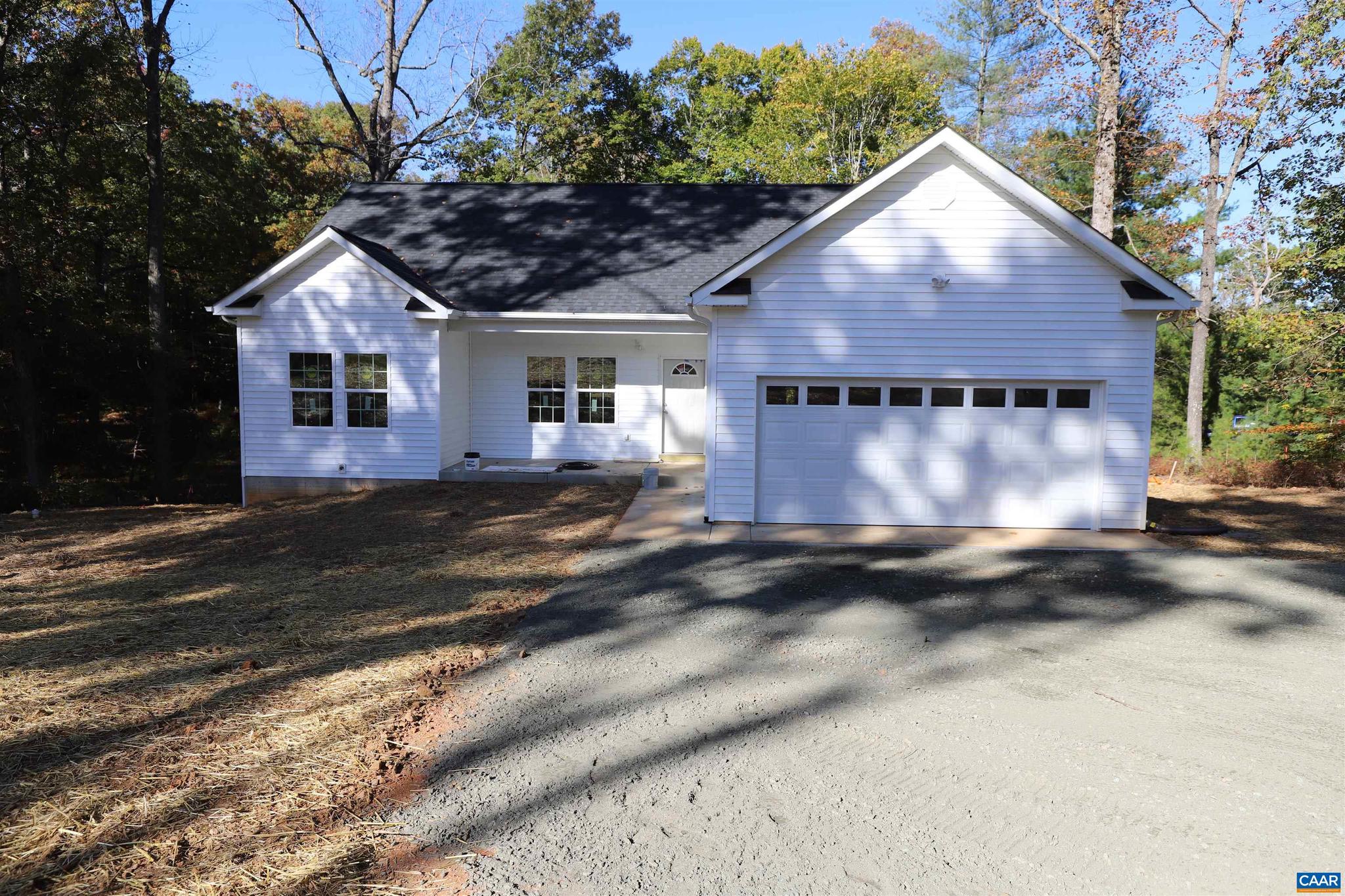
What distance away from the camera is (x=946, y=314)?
1060 cm

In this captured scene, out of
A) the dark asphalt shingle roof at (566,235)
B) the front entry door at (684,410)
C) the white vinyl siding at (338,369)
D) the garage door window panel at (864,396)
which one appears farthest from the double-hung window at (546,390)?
the garage door window panel at (864,396)

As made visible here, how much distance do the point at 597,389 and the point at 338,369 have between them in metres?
4.91

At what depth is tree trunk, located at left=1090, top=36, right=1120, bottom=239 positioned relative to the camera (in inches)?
756

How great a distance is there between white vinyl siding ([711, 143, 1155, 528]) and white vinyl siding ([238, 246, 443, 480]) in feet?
20.5

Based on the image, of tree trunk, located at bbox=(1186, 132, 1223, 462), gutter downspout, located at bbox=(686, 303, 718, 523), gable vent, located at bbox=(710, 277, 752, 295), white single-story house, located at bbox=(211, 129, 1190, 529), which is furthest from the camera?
tree trunk, located at bbox=(1186, 132, 1223, 462)

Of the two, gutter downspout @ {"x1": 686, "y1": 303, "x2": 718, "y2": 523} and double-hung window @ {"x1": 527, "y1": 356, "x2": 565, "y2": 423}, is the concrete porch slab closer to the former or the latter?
double-hung window @ {"x1": 527, "y1": 356, "x2": 565, "y2": 423}

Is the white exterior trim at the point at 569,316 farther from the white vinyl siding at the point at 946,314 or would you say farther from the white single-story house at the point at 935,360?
the white vinyl siding at the point at 946,314

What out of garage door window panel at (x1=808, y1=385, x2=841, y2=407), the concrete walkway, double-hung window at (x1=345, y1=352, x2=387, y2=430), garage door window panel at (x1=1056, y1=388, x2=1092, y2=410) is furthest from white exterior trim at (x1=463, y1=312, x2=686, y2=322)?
garage door window panel at (x1=1056, y1=388, x2=1092, y2=410)

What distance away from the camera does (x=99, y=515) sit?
13.2 m

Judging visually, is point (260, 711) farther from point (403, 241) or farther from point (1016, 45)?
point (1016, 45)

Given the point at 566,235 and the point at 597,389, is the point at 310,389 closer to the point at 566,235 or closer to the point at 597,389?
the point at 597,389

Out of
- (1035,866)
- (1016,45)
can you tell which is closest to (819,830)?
(1035,866)
